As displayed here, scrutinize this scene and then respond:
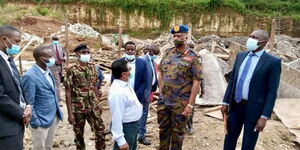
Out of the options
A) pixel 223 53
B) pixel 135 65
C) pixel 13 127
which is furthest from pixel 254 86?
pixel 223 53

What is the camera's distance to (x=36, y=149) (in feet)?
13.0

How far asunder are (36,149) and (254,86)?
3041mm

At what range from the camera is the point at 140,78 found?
5.22m

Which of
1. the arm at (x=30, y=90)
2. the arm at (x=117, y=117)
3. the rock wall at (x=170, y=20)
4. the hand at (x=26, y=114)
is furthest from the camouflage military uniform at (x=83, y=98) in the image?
the rock wall at (x=170, y=20)

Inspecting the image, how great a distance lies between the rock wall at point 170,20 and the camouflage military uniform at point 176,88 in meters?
25.5

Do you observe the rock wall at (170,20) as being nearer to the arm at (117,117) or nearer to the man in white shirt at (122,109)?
the man in white shirt at (122,109)

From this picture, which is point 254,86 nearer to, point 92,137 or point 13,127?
point 13,127

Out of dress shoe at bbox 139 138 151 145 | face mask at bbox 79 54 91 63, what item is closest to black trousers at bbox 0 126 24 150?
face mask at bbox 79 54 91 63

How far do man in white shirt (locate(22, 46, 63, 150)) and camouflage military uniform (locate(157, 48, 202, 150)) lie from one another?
1537mm

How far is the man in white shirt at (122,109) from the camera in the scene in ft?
11.0

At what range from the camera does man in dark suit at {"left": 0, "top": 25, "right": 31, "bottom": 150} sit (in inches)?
123

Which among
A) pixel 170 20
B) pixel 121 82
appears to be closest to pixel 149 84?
pixel 121 82

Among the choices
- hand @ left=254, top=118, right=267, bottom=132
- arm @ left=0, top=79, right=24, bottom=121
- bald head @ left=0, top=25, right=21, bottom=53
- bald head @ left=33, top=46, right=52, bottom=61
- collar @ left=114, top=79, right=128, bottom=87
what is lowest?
hand @ left=254, top=118, right=267, bottom=132

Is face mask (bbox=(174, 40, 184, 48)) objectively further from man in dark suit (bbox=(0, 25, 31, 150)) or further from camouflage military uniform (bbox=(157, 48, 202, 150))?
man in dark suit (bbox=(0, 25, 31, 150))
